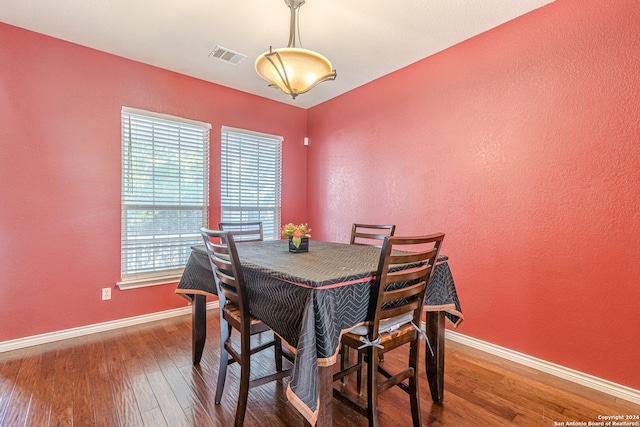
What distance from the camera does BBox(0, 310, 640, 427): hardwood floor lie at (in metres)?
1.64

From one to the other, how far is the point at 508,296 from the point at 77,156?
12.4 feet

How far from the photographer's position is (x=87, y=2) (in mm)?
2145

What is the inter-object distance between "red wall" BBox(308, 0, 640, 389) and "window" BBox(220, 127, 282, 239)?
1.59 m

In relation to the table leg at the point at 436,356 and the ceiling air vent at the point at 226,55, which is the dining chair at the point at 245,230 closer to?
the table leg at the point at 436,356

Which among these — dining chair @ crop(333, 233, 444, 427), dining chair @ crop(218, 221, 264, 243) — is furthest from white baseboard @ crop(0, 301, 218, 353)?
dining chair @ crop(333, 233, 444, 427)

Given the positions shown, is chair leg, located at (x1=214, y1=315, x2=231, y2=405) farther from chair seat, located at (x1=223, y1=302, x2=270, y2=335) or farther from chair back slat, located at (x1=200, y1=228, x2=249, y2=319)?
chair back slat, located at (x1=200, y1=228, x2=249, y2=319)

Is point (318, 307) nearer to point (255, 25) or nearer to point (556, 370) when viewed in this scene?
point (556, 370)

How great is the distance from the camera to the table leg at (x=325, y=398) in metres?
1.23

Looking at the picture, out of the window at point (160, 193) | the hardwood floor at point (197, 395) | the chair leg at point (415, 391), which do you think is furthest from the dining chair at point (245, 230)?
the chair leg at point (415, 391)

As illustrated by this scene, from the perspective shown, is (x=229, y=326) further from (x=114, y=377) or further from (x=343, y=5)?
(x=343, y=5)

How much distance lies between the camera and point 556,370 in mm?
2086

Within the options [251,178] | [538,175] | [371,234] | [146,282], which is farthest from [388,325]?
[251,178]

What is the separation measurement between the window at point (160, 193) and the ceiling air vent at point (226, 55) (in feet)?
2.51

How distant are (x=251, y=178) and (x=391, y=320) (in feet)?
8.96
